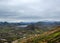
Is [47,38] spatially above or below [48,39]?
above

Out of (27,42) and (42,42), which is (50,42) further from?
(27,42)

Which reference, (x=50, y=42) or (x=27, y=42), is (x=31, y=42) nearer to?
(x=27, y=42)

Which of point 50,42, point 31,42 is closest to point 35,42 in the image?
point 31,42

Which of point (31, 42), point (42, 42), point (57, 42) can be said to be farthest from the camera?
point (31, 42)

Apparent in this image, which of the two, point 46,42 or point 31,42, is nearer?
point 46,42

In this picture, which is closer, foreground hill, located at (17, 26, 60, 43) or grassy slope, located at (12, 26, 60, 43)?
grassy slope, located at (12, 26, 60, 43)

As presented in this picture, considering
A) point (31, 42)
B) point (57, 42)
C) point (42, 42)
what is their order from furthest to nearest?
point (31, 42)
point (42, 42)
point (57, 42)

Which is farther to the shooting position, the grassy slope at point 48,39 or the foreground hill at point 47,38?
the foreground hill at point 47,38

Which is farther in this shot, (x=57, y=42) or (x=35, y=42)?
(x=35, y=42)

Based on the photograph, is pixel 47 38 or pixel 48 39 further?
pixel 47 38
